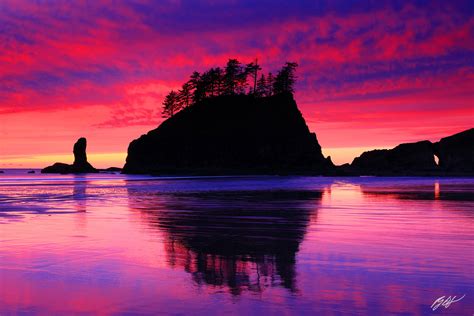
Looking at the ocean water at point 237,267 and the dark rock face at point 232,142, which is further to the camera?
the dark rock face at point 232,142

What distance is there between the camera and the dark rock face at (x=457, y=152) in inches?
3932

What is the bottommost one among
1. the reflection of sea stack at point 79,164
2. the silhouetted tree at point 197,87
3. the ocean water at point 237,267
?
the ocean water at point 237,267

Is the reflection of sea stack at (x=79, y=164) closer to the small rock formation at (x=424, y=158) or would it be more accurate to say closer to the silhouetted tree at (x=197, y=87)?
the silhouetted tree at (x=197, y=87)

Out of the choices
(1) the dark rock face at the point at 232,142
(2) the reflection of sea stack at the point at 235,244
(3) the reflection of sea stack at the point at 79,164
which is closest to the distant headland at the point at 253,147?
(1) the dark rock face at the point at 232,142

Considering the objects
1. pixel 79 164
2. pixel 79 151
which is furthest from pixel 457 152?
pixel 79 151

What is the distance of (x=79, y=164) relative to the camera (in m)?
160

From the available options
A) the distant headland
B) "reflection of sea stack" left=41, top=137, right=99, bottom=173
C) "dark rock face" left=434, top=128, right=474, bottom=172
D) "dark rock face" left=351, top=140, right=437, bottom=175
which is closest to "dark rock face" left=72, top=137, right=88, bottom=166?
"reflection of sea stack" left=41, top=137, right=99, bottom=173

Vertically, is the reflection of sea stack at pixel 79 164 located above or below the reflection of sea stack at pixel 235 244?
above

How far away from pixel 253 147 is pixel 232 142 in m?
5.20

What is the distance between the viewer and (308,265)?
27.9 ft

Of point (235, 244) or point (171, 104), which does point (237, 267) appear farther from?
point (171, 104)

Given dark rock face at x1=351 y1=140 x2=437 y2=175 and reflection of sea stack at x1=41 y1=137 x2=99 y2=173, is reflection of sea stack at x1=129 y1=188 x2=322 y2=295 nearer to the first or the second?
dark rock face at x1=351 y1=140 x2=437 y2=175

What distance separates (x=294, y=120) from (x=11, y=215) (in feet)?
326

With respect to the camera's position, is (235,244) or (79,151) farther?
(79,151)
